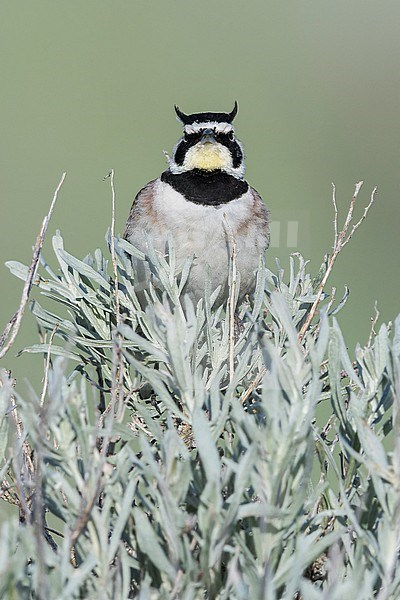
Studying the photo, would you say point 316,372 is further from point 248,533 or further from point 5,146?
point 5,146

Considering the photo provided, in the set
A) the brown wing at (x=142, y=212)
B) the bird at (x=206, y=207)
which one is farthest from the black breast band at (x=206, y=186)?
the brown wing at (x=142, y=212)

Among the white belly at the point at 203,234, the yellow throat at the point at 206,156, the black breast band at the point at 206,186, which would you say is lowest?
the white belly at the point at 203,234

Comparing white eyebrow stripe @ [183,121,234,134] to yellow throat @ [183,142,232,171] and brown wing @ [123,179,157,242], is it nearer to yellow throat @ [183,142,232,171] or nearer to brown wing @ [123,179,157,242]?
yellow throat @ [183,142,232,171]

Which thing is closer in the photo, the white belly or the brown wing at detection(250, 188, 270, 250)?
the white belly

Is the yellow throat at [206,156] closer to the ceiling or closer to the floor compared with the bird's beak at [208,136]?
closer to the floor

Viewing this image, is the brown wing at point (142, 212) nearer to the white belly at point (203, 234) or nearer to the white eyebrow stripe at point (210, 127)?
the white belly at point (203, 234)

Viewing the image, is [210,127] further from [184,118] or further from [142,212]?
[142,212]

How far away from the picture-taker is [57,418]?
1.32 m

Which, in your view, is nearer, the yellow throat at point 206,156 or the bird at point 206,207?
the bird at point 206,207

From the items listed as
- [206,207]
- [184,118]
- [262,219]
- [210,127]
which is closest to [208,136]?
[210,127]

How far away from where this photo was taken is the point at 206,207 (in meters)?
3.24

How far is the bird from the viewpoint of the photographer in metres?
3.12

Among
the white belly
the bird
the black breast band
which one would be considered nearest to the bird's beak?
the bird

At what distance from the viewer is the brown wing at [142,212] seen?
3.28 metres
